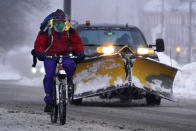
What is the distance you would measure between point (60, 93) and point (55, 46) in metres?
0.81

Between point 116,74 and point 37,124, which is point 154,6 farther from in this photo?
point 37,124

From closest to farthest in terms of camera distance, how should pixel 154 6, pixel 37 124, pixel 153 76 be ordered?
pixel 37 124 < pixel 153 76 < pixel 154 6

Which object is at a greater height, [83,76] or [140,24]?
[140,24]

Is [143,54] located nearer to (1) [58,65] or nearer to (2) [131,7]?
(1) [58,65]

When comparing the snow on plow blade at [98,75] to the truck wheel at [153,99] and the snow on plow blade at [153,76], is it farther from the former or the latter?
the truck wheel at [153,99]

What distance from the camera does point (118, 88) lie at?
11.5 meters

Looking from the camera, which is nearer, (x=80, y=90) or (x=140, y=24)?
(x=80, y=90)

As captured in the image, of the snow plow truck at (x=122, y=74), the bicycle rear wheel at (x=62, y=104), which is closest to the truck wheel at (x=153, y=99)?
the snow plow truck at (x=122, y=74)

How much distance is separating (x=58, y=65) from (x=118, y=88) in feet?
10.9

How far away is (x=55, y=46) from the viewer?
862cm

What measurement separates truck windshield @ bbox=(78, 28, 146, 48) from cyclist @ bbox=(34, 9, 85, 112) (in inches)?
153

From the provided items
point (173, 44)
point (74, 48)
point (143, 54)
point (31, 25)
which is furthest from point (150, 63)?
point (173, 44)

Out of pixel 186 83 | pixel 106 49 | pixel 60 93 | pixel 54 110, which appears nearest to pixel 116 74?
pixel 106 49

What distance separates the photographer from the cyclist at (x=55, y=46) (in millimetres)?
8398
